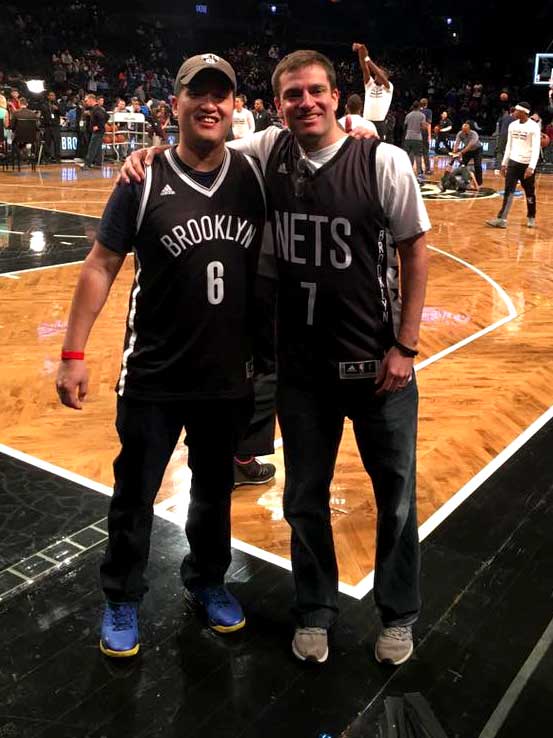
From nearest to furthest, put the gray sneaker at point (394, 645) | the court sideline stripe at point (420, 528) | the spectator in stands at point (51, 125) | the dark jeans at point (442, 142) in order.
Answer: the gray sneaker at point (394, 645), the court sideline stripe at point (420, 528), the spectator in stands at point (51, 125), the dark jeans at point (442, 142)

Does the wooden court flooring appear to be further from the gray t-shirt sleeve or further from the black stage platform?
the gray t-shirt sleeve

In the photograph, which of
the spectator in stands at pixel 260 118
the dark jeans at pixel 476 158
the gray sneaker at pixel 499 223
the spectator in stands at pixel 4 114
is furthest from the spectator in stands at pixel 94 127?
the gray sneaker at pixel 499 223

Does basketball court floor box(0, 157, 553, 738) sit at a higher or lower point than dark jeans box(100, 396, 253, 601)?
→ lower

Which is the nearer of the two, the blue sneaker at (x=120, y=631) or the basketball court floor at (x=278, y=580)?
the basketball court floor at (x=278, y=580)

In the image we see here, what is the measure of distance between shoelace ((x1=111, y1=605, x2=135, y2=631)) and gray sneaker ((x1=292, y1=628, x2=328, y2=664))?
1.73 feet

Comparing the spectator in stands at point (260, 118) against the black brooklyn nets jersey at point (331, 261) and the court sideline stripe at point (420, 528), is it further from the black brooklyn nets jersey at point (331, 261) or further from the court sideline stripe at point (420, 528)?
the black brooklyn nets jersey at point (331, 261)

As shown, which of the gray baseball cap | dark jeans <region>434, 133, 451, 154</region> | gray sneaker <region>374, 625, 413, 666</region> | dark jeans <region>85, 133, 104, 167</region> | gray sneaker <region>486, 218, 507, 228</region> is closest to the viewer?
the gray baseball cap

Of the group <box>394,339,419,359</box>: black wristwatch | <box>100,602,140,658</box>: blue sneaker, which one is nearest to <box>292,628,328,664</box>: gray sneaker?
<box>100,602,140,658</box>: blue sneaker

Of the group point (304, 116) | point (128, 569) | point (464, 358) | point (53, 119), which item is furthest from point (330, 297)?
point (53, 119)

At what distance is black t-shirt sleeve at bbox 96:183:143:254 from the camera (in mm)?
2164

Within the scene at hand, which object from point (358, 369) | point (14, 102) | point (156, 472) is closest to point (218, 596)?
point (156, 472)

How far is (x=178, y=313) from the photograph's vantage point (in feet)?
7.37

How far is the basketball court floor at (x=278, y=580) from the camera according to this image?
7.34 feet

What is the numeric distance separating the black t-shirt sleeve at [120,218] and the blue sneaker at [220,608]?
46.9 inches
